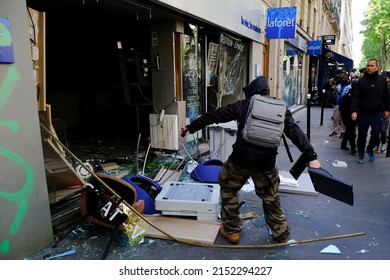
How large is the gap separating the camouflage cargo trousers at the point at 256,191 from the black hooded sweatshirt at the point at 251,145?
96 millimetres

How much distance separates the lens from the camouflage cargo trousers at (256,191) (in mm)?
2980

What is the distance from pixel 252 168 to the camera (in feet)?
9.45

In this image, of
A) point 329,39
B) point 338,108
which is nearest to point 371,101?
point 338,108

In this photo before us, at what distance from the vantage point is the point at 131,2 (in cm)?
471

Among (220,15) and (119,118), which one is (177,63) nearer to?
(220,15)

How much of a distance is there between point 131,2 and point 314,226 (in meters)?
4.03

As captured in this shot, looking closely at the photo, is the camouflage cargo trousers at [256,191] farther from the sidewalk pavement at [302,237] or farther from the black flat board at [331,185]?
the black flat board at [331,185]

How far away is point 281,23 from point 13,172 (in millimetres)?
9196

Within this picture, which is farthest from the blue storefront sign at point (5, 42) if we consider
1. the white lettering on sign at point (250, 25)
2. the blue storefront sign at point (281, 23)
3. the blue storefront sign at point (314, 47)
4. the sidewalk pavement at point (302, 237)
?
the blue storefront sign at point (314, 47)

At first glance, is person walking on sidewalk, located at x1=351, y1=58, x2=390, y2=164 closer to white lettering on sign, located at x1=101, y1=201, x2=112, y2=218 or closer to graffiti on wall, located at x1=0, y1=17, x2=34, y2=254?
white lettering on sign, located at x1=101, y1=201, x2=112, y2=218

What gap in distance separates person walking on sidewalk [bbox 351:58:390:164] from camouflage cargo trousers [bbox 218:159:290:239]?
12.0 ft

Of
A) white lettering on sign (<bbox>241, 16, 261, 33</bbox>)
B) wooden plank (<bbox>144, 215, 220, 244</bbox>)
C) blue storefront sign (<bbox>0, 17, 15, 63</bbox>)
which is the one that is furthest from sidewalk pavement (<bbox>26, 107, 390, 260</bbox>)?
white lettering on sign (<bbox>241, 16, 261, 33</bbox>)

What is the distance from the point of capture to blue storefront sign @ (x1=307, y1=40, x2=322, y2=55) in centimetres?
1767

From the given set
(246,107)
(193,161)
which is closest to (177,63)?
(193,161)
